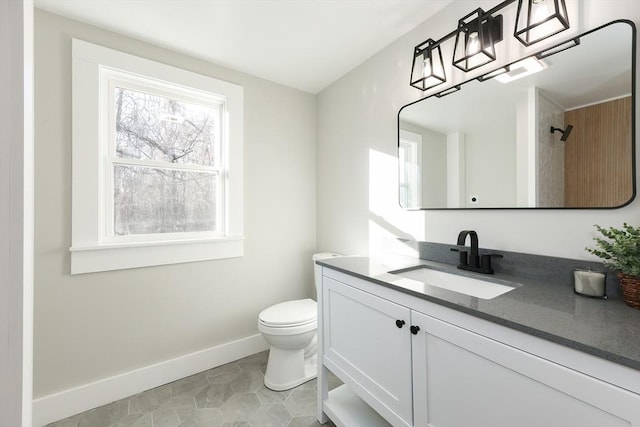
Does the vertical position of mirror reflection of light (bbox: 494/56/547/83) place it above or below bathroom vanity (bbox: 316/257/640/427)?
above

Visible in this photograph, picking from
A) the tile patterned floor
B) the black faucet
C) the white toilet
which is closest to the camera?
the black faucet

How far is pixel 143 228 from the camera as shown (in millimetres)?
1900

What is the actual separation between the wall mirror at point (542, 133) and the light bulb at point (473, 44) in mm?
142

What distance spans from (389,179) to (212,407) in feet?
6.10

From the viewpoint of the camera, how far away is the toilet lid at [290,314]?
68.9 inches

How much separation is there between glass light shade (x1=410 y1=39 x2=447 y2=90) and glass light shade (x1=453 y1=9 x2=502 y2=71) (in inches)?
4.1

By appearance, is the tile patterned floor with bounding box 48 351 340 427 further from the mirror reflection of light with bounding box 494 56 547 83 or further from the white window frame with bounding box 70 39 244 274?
the mirror reflection of light with bounding box 494 56 547 83

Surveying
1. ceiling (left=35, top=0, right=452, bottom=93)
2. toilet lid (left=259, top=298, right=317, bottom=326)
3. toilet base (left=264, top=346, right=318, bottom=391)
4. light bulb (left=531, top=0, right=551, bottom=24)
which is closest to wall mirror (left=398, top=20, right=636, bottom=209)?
light bulb (left=531, top=0, right=551, bottom=24)

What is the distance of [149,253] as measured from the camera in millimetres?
1841

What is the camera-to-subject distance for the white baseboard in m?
1.54
